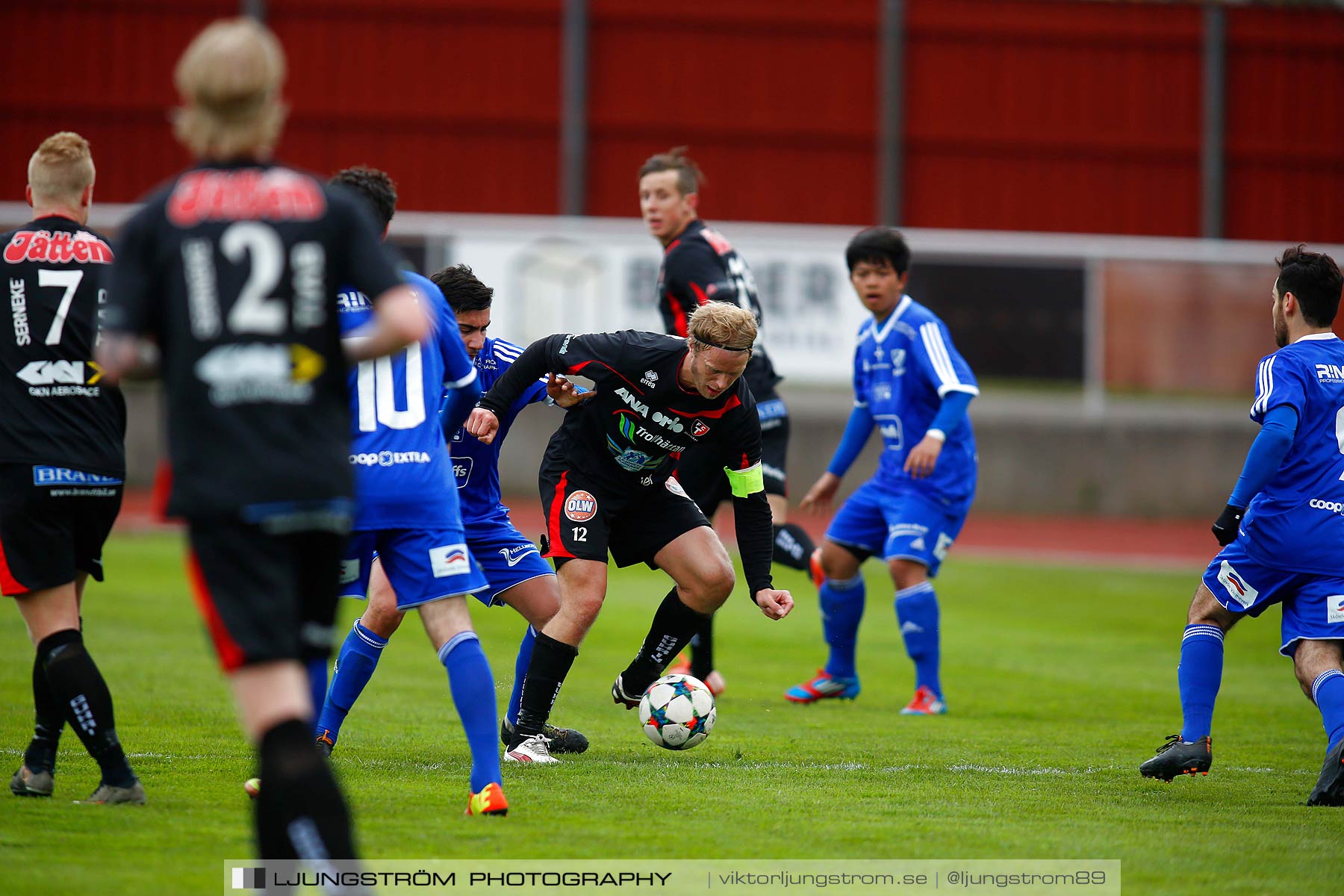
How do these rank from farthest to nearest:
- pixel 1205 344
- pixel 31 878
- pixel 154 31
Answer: pixel 154 31, pixel 1205 344, pixel 31 878

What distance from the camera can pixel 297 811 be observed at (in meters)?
3.12

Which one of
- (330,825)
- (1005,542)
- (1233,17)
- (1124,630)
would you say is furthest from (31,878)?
(1233,17)

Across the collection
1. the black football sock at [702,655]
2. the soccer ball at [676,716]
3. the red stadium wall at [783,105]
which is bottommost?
the black football sock at [702,655]

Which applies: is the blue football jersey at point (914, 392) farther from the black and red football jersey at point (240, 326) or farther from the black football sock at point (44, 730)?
the black and red football jersey at point (240, 326)

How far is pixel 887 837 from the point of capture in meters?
4.51

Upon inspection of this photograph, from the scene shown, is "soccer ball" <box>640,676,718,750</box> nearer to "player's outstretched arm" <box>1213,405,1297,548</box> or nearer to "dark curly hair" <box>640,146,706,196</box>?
"player's outstretched arm" <box>1213,405,1297,548</box>

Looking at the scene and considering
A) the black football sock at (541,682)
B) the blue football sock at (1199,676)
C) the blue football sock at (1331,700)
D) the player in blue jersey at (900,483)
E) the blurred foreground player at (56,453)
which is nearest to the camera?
the blurred foreground player at (56,453)

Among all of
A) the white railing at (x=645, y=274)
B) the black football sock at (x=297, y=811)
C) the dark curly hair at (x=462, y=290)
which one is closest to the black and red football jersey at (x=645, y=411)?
the dark curly hair at (x=462, y=290)

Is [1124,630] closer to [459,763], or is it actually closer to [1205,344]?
[459,763]

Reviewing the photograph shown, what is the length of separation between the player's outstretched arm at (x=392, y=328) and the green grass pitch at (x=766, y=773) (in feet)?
5.11

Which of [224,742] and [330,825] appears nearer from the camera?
[330,825]

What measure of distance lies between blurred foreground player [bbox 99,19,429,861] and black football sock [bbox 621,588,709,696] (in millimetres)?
2877

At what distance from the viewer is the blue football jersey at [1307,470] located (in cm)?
540

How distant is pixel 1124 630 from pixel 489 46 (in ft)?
56.5
